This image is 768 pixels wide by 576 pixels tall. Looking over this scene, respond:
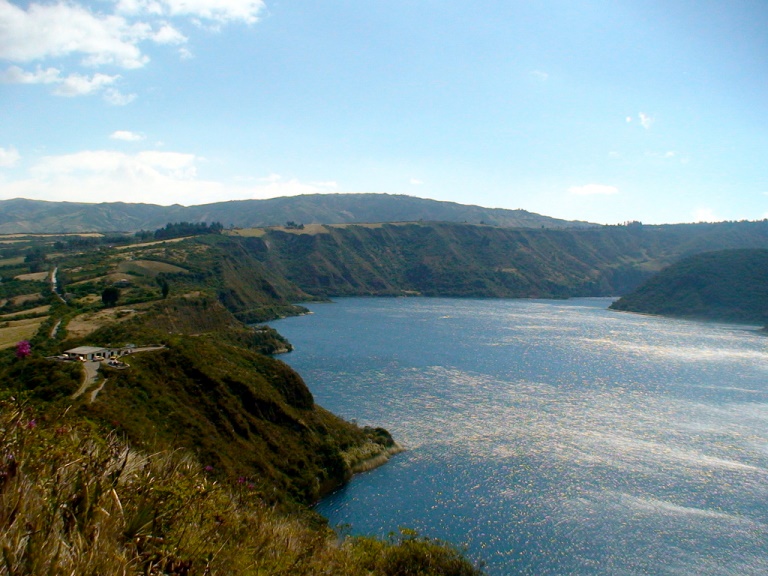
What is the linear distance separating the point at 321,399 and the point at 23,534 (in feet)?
164

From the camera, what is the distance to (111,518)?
841 cm

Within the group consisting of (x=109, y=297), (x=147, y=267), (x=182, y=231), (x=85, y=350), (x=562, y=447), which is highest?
(x=182, y=231)

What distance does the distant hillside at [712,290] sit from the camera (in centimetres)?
13238

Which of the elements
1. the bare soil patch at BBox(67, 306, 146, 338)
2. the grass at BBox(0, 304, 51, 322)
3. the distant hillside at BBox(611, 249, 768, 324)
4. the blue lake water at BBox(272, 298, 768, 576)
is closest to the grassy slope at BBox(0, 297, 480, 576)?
the bare soil patch at BBox(67, 306, 146, 338)

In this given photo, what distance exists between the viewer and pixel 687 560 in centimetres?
2975

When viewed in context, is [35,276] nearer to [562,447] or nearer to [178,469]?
[562,447]

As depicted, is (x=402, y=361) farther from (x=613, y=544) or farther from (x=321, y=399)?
(x=613, y=544)

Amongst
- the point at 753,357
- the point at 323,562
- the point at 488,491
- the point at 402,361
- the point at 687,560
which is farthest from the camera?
the point at 753,357

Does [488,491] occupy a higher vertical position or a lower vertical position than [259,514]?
lower

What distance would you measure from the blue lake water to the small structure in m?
19.5

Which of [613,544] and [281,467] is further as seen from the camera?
[281,467]

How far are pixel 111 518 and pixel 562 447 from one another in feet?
140

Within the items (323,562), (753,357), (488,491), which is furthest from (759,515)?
(753,357)

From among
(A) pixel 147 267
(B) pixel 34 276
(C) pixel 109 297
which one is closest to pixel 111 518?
(C) pixel 109 297
